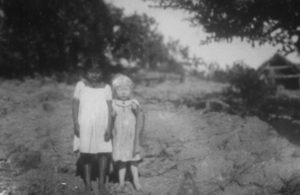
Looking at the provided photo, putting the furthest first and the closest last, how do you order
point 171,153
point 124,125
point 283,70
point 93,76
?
point 283,70 < point 171,153 < point 124,125 < point 93,76

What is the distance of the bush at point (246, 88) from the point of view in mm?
11620

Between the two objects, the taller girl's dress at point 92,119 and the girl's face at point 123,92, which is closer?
the taller girl's dress at point 92,119

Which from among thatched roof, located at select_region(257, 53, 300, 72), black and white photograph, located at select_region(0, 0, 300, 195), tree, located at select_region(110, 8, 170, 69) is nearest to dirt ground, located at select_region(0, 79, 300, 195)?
black and white photograph, located at select_region(0, 0, 300, 195)

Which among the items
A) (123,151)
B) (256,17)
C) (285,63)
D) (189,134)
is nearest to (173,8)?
(256,17)

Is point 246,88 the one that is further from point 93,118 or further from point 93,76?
point 93,118

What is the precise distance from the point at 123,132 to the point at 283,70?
27.3 m

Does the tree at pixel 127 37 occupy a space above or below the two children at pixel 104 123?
above

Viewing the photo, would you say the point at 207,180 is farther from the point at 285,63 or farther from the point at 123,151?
the point at 285,63

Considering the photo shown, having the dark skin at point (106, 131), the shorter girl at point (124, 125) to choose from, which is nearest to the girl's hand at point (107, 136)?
the dark skin at point (106, 131)

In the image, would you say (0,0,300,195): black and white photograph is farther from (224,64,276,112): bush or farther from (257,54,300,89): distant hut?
(257,54,300,89): distant hut

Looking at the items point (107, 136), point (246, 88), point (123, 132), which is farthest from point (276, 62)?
point (107, 136)

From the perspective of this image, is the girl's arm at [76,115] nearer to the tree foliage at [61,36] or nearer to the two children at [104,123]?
the two children at [104,123]

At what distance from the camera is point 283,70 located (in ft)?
98.5

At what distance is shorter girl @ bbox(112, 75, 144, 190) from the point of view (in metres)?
5.74
